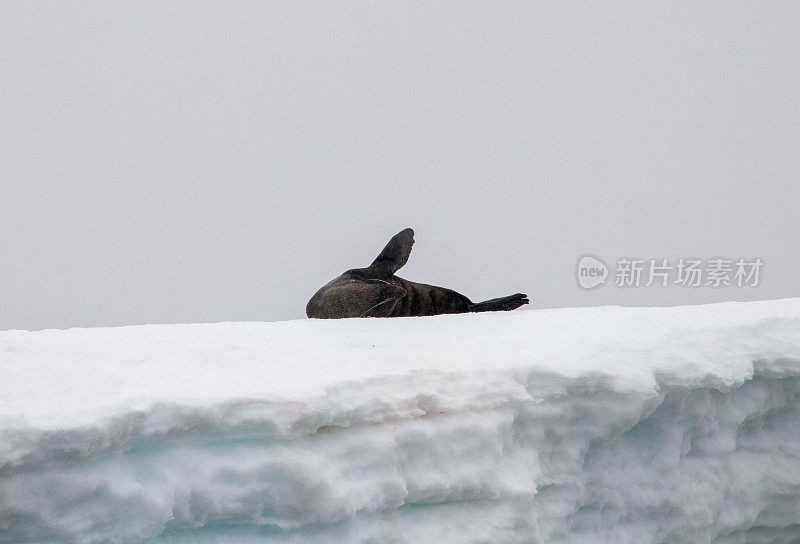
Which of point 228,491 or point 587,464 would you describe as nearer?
point 228,491

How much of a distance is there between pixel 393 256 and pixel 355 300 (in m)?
0.43

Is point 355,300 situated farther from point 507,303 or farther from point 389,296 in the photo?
point 507,303

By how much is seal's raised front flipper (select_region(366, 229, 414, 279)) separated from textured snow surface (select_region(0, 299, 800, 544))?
0.77 m

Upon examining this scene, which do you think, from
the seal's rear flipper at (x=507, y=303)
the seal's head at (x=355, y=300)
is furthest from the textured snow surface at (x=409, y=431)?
the seal's rear flipper at (x=507, y=303)

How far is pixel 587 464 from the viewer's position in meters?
2.55

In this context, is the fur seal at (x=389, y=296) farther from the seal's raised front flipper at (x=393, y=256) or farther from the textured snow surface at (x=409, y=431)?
the textured snow surface at (x=409, y=431)

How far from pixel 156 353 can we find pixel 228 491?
735mm

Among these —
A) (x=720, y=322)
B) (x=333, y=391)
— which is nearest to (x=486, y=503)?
(x=333, y=391)

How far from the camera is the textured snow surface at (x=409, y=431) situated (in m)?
1.74

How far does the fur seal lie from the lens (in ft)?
12.3

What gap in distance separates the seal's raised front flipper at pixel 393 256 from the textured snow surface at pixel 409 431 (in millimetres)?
770

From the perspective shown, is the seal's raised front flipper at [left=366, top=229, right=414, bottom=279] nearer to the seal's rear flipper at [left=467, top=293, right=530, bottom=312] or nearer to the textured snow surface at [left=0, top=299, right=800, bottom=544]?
the seal's rear flipper at [left=467, top=293, right=530, bottom=312]

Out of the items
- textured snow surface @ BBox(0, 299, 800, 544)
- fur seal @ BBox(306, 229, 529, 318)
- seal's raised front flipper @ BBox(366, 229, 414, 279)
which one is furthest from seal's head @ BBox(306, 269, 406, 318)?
textured snow surface @ BBox(0, 299, 800, 544)

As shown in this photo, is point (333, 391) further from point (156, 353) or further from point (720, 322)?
point (720, 322)
